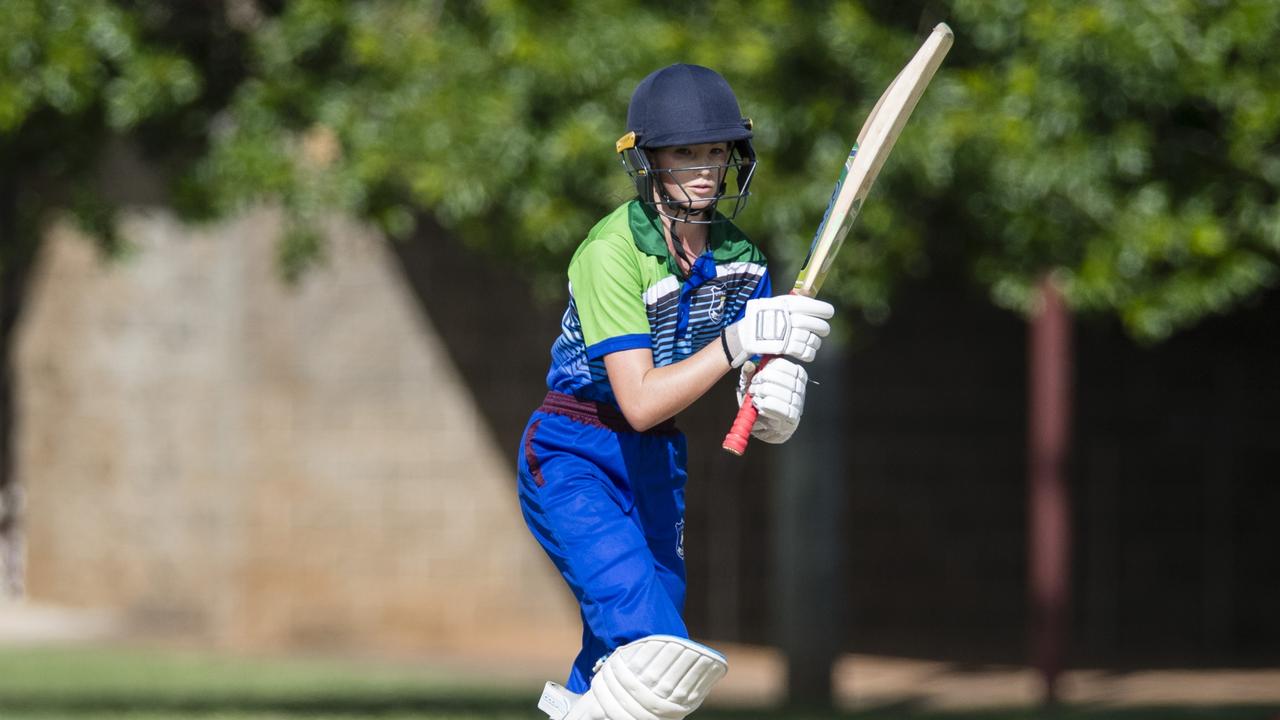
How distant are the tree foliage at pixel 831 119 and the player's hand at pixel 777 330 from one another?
160 inches

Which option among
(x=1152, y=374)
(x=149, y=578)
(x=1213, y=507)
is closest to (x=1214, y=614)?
(x=1213, y=507)

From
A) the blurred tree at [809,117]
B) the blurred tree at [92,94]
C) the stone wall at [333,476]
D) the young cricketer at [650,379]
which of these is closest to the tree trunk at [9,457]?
the stone wall at [333,476]

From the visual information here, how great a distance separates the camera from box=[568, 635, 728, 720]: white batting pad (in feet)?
14.4

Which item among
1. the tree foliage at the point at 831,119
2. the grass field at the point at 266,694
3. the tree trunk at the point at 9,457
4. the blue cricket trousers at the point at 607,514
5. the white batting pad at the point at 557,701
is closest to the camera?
the blue cricket trousers at the point at 607,514

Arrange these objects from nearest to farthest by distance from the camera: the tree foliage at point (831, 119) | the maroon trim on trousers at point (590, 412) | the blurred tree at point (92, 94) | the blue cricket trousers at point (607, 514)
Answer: the blue cricket trousers at point (607, 514) < the maroon trim on trousers at point (590, 412) < the tree foliage at point (831, 119) < the blurred tree at point (92, 94)

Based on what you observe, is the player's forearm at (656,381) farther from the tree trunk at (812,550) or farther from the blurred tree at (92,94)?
the tree trunk at (812,550)

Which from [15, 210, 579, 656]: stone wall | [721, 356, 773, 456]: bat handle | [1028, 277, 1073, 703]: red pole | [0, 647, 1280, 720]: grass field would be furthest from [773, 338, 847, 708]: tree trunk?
[721, 356, 773, 456]: bat handle

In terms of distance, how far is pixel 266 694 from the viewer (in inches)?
466

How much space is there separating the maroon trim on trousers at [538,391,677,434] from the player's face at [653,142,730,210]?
1.78 ft

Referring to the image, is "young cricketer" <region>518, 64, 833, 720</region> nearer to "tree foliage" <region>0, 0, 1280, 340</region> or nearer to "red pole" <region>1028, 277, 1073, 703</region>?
"tree foliage" <region>0, 0, 1280, 340</region>

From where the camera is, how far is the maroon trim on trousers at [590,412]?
4.83 metres

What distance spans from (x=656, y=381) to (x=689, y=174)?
0.54 meters

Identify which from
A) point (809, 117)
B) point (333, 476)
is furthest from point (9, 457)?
point (809, 117)

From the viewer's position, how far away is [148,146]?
9.88m
